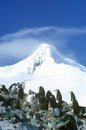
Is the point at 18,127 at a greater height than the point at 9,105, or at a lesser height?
lesser

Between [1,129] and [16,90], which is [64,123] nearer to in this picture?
[1,129]

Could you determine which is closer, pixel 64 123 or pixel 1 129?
pixel 64 123

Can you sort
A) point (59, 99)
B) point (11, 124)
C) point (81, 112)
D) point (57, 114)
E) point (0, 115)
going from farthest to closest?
point (59, 99) → point (81, 112) → point (57, 114) → point (0, 115) → point (11, 124)

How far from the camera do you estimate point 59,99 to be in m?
48.2

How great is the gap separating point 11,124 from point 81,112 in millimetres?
15657

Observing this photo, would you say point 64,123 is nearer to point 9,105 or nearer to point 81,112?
point 9,105

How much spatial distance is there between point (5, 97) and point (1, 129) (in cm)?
936

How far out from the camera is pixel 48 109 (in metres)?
45.9

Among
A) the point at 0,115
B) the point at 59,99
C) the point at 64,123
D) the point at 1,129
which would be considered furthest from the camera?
the point at 59,99

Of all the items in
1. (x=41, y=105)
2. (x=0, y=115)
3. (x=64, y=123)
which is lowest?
(x=64, y=123)

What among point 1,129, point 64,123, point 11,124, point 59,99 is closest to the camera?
point 64,123

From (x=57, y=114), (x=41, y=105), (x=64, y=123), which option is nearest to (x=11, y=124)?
(x=57, y=114)

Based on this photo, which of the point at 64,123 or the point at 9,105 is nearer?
the point at 64,123

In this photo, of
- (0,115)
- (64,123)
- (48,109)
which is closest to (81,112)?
(48,109)
